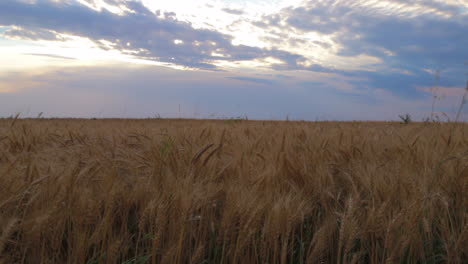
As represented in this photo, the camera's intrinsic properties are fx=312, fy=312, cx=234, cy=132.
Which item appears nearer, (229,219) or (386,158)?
(229,219)

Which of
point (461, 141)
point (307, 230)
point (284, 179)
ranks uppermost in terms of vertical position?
point (461, 141)

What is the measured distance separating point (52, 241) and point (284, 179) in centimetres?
89

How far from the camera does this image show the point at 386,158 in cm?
196

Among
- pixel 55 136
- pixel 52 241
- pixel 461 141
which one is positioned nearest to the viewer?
pixel 52 241

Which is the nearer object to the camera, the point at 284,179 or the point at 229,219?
the point at 229,219

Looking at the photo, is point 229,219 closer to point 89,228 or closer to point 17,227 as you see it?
point 89,228

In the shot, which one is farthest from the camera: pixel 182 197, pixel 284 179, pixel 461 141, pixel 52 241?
pixel 461 141

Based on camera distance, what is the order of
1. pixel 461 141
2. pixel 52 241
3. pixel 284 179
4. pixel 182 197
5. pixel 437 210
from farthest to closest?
pixel 461 141, pixel 284 179, pixel 437 210, pixel 182 197, pixel 52 241

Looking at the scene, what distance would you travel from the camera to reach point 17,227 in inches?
37.0

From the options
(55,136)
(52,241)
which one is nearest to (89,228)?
(52,241)

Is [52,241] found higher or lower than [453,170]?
lower

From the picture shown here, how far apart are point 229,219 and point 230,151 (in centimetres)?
122

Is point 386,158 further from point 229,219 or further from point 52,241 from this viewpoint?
A: point 52,241

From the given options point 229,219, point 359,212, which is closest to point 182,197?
point 229,219
